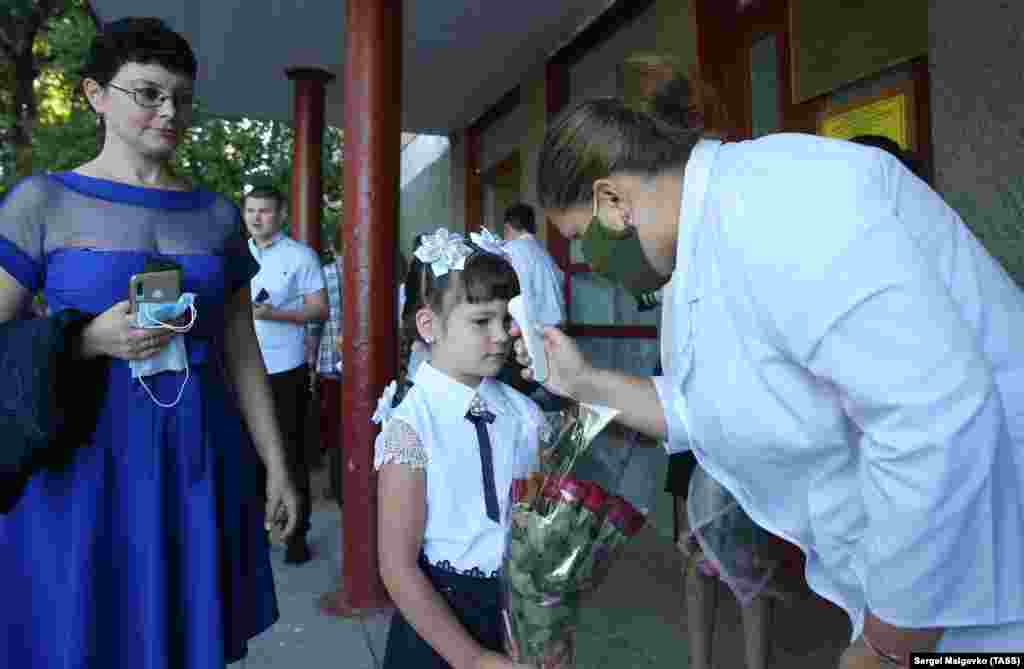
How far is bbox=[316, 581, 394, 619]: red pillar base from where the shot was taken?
3652 mm

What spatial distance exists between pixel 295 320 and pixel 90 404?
2765 millimetres

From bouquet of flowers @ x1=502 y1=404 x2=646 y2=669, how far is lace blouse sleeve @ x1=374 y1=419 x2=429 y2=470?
328mm

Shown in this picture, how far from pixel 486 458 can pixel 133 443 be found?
0.75 m

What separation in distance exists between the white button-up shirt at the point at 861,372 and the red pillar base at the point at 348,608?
276 cm

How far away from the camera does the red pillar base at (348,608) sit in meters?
3.65

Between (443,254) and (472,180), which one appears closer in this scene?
(443,254)

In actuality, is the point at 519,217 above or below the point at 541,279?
above

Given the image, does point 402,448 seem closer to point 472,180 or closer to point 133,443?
point 133,443

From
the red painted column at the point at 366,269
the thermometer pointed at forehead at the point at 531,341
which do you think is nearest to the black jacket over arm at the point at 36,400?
the thermometer pointed at forehead at the point at 531,341

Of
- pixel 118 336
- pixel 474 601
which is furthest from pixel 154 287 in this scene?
pixel 474 601

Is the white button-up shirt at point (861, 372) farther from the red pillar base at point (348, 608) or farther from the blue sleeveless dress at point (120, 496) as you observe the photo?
the red pillar base at point (348, 608)

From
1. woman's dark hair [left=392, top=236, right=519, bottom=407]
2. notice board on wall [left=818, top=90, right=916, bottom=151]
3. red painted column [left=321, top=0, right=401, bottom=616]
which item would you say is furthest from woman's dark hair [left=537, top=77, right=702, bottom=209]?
red painted column [left=321, top=0, right=401, bottom=616]

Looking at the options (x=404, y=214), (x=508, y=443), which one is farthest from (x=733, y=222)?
(x=404, y=214)

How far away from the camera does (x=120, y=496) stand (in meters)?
1.73
